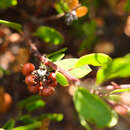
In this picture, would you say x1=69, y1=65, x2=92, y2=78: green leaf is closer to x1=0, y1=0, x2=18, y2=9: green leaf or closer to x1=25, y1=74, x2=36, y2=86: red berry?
x1=25, y1=74, x2=36, y2=86: red berry

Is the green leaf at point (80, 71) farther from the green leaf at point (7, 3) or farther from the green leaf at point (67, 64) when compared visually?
the green leaf at point (7, 3)

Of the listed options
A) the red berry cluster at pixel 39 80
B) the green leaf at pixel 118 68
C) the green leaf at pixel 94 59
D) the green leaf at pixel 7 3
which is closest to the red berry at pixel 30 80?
the red berry cluster at pixel 39 80

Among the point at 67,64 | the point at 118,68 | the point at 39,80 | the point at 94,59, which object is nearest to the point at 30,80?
the point at 39,80

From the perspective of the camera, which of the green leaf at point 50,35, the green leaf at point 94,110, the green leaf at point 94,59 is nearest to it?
the green leaf at point 94,110

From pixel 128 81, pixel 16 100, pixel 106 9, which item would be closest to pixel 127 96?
pixel 128 81

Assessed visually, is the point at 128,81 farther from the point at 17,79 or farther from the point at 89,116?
the point at 89,116

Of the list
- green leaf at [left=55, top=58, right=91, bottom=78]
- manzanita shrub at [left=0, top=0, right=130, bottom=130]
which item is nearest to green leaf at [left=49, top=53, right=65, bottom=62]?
manzanita shrub at [left=0, top=0, right=130, bottom=130]
